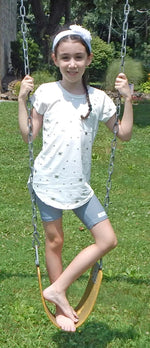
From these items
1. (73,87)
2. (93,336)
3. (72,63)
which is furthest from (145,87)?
(72,63)

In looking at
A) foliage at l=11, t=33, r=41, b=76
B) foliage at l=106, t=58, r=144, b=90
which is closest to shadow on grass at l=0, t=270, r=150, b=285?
foliage at l=106, t=58, r=144, b=90

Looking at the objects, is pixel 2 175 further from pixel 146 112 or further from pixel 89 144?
pixel 146 112

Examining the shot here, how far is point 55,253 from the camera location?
3.02 metres

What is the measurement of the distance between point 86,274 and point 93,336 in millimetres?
921

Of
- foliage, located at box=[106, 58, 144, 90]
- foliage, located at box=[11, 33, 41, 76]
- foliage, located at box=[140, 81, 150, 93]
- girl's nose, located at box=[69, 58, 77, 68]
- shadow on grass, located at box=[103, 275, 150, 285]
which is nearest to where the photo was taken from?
girl's nose, located at box=[69, 58, 77, 68]

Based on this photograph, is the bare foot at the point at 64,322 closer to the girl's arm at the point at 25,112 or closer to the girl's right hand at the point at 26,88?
the girl's arm at the point at 25,112

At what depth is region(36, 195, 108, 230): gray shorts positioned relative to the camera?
9.43 feet

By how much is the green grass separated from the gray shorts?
2.81ft

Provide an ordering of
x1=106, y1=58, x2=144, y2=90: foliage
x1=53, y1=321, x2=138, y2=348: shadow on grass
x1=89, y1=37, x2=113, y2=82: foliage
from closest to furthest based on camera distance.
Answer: x1=53, y1=321, x2=138, y2=348: shadow on grass → x1=106, y1=58, x2=144, y2=90: foliage → x1=89, y1=37, x2=113, y2=82: foliage

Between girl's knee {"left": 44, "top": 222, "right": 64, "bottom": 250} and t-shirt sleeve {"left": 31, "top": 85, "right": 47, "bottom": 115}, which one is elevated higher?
t-shirt sleeve {"left": 31, "top": 85, "right": 47, "bottom": 115}

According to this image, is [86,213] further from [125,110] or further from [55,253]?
[125,110]

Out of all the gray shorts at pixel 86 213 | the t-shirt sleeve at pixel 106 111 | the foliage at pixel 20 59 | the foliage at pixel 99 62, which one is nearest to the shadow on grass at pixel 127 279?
the gray shorts at pixel 86 213

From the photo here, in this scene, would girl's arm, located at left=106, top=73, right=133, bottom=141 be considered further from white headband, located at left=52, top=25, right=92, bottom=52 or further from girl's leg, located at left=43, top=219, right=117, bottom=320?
girl's leg, located at left=43, top=219, right=117, bottom=320

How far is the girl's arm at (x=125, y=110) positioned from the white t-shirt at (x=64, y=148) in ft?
0.55
